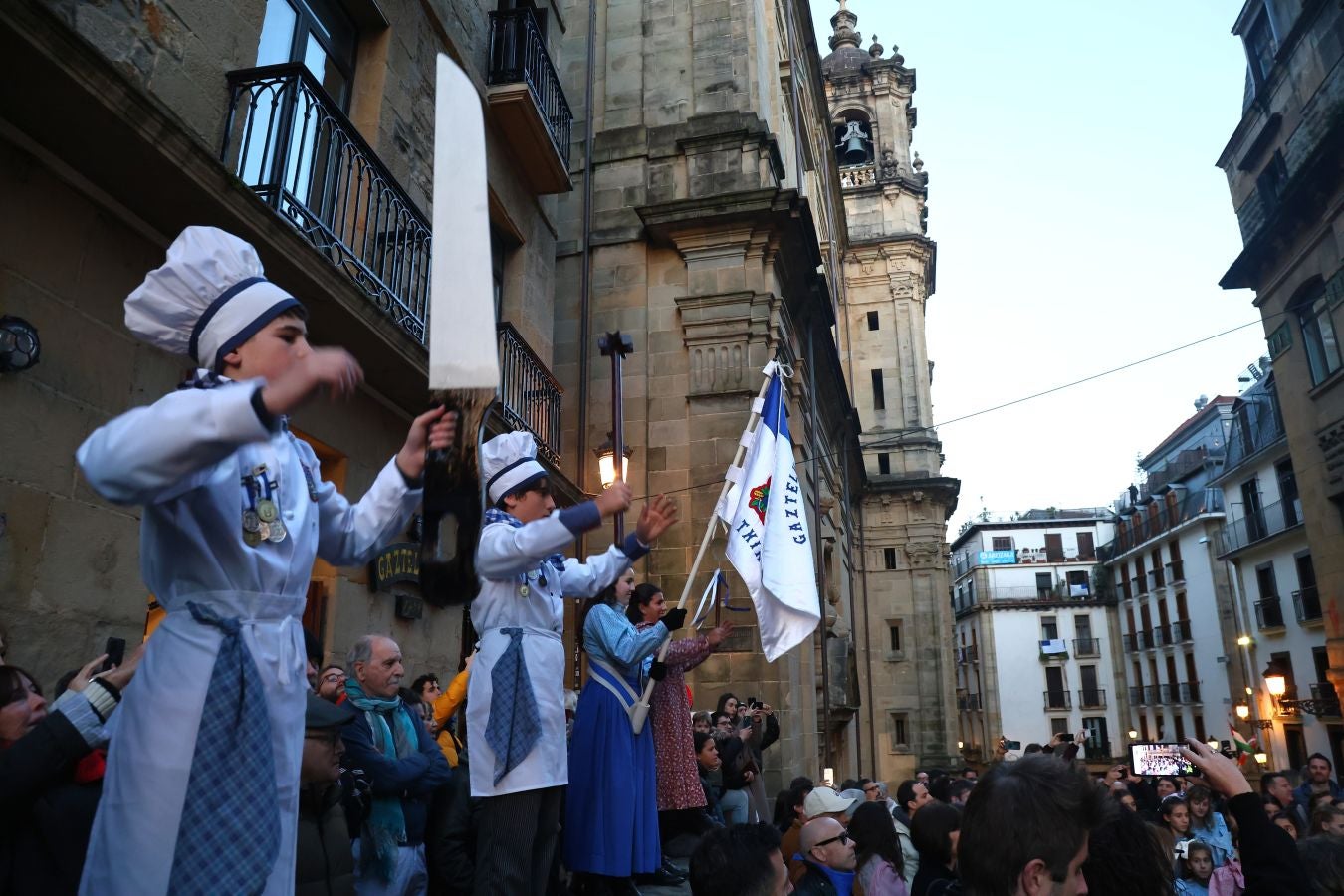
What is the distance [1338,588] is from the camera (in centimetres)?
1669

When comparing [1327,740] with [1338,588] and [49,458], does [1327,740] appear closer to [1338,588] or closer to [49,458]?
[1338,588]

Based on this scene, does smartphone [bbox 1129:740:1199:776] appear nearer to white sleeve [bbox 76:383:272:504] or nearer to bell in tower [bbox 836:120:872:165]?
white sleeve [bbox 76:383:272:504]

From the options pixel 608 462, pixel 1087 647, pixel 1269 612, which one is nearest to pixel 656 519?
Result: pixel 608 462

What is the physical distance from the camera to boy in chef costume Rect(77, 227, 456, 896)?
5.50 feet

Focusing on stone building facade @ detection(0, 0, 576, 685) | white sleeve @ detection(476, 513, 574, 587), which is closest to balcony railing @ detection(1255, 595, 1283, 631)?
stone building facade @ detection(0, 0, 576, 685)

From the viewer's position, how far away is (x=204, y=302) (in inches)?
80.4

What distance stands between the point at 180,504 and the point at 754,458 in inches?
190

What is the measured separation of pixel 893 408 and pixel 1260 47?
14.1 m

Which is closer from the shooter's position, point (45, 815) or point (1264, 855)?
point (45, 815)

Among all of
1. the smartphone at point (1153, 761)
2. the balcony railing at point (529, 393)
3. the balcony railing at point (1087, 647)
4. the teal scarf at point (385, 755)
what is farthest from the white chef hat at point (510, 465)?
the balcony railing at point (1087, 647)

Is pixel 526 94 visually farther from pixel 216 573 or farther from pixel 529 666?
pixel 216 573

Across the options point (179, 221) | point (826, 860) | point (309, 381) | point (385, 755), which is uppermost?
point (179, 221)

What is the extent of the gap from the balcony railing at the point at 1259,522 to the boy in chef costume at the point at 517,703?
28057mm

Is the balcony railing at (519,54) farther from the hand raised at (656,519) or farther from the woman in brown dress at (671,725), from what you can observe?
the hand raised at (656,519)
